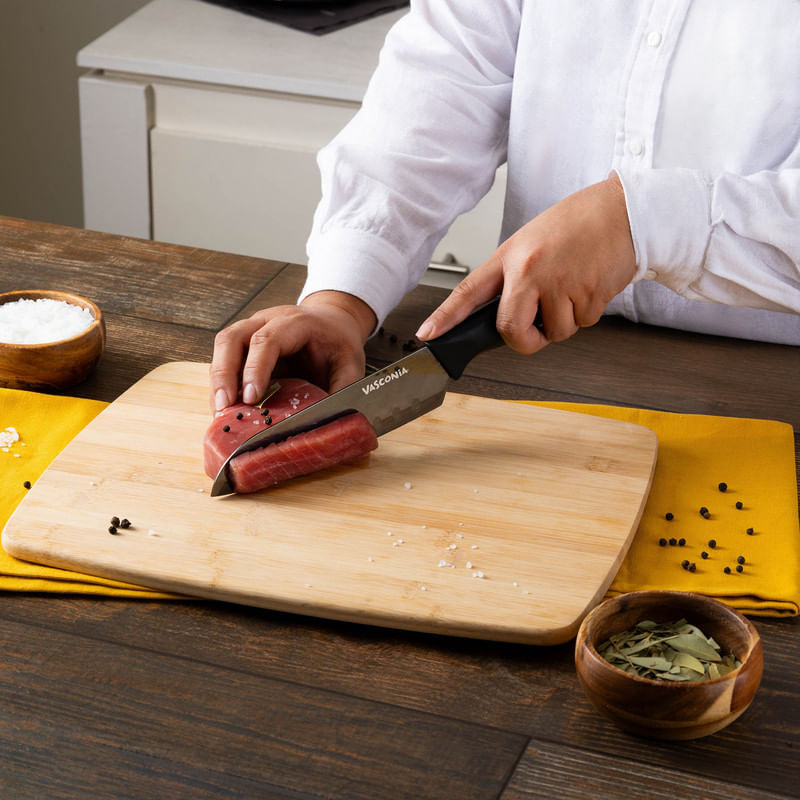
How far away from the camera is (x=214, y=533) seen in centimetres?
98

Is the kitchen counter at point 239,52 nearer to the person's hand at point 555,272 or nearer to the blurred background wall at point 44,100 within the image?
the blurred background wall at point 44,100

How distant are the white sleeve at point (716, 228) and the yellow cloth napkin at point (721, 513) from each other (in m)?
0.16

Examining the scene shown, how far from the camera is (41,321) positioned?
123 cm

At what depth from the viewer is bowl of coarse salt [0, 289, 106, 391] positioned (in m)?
1.18

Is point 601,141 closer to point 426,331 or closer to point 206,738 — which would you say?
point 426,331

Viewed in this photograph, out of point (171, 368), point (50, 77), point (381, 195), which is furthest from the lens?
point (50, 77)

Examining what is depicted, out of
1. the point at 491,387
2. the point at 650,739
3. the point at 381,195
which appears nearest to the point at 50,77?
the point at 381,195

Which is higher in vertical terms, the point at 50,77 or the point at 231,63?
the point at 231,63

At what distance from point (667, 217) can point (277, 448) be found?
1.60 feet

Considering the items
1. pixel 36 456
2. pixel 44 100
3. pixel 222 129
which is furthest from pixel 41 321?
pixel 44 100

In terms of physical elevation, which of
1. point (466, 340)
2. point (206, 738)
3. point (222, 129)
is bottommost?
point (222, 129)

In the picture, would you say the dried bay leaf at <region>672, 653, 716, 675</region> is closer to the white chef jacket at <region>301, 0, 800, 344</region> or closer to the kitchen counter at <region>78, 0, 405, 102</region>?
the white chef jacket at <region>301, 0, 800, 344</region>

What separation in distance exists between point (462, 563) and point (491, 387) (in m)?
0.37

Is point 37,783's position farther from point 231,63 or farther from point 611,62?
point 231,63
